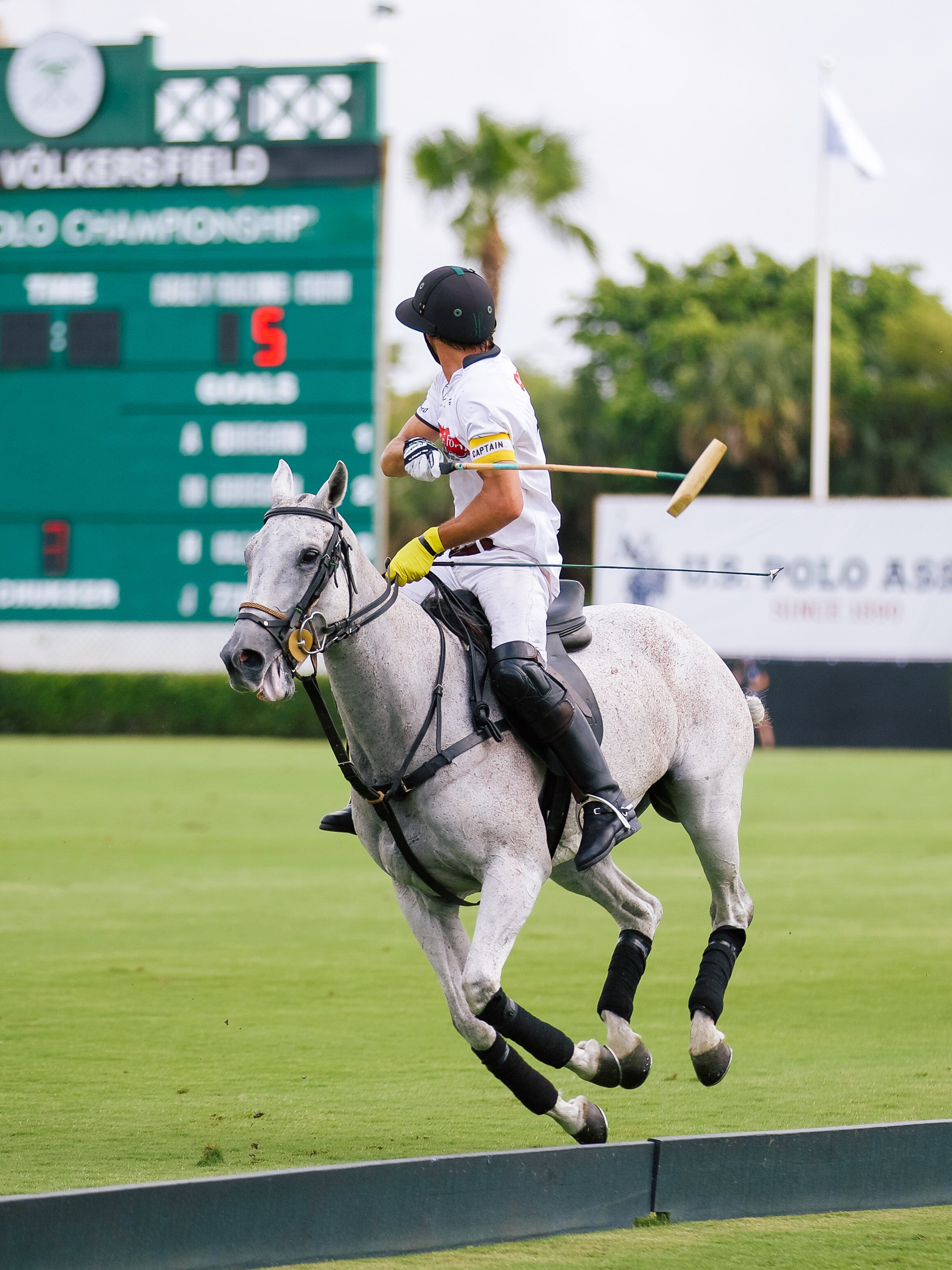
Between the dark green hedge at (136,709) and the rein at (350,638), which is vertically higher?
the rein at (350,638)

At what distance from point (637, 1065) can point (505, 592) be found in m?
1.57

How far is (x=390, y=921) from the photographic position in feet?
31.9

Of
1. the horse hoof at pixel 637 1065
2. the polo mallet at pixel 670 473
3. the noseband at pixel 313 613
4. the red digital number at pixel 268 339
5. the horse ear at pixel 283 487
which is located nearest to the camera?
the noseband at pixel 313 613

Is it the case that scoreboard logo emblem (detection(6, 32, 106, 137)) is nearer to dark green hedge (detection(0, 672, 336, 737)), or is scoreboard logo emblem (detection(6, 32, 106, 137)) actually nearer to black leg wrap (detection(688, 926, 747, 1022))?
dark green hedge (detection(0, 672, 336, 737))

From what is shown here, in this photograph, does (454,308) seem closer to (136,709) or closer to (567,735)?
(567,735)

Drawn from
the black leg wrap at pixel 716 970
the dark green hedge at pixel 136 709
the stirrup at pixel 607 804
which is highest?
the stirrup at pixel 607 804

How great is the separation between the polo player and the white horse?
14 centimetres

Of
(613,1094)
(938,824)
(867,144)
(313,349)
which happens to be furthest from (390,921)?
(867,144)

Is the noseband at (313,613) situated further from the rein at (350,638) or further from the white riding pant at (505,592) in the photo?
the white riding pant at (505,592)

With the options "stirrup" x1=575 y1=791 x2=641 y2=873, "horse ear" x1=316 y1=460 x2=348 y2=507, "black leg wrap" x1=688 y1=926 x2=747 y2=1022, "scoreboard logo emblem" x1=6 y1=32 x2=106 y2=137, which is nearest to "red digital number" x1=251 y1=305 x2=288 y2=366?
"scoreboard logo emblem" x1=6 y1=32 x2=106 y2=137

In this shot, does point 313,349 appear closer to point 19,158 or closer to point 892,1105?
point 19,158

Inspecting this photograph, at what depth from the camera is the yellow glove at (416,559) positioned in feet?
15.5

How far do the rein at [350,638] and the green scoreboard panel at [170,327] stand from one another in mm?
15451

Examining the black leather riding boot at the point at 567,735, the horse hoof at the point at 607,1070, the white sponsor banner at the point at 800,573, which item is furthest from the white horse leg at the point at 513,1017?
the white sponsor banner at the point at 800,573
